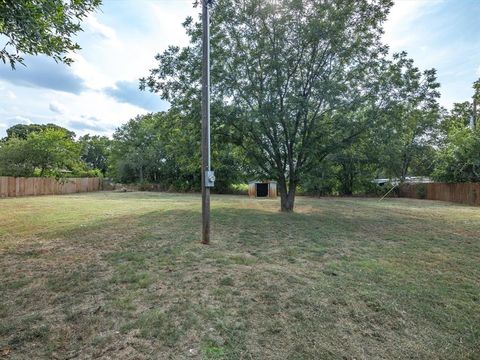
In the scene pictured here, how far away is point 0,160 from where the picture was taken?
2314cm

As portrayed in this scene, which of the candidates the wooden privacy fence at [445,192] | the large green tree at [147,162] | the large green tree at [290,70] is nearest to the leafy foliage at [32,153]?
the large green tree at [147,162]

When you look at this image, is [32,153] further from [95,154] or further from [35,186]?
[95,154]

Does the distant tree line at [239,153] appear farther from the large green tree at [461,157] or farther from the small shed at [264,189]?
the small shed at [264,189]

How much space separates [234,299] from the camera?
320 cm

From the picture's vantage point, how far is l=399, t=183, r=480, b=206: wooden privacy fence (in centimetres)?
1822

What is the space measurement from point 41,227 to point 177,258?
4471 mm

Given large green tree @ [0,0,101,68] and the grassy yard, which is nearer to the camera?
the grassy yard

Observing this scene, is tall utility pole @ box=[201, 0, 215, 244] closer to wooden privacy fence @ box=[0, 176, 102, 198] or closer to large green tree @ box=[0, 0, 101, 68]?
large green tree @ box=[0, 0, 101, 68]

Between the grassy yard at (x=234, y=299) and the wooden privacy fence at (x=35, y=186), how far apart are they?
590 inches

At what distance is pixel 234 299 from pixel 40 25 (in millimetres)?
4416

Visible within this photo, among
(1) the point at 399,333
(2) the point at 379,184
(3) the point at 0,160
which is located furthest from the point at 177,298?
(2) the point at 379,184

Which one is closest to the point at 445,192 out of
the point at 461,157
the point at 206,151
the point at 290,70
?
the point at 461,157

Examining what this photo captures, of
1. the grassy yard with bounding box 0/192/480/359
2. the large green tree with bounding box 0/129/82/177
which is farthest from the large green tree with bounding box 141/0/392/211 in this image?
the large green tree with bounding box 0/129/82/177

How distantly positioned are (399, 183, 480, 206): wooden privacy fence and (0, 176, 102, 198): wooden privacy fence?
23562mm
